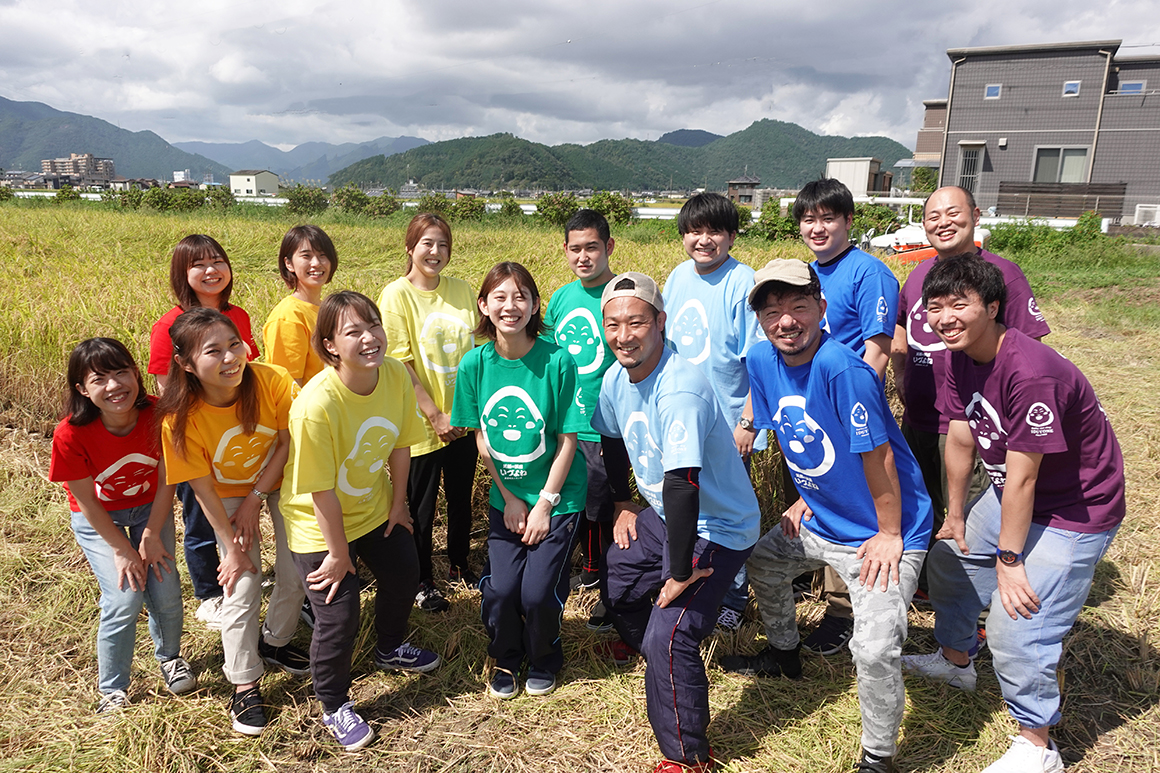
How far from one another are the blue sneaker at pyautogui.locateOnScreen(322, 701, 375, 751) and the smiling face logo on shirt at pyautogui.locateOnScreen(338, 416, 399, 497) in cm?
82

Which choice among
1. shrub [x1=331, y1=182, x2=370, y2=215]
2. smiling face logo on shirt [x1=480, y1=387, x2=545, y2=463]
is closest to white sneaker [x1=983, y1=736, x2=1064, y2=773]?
smiling face logo on shirt [x1=480, y1=387, x2=545, y2=463]

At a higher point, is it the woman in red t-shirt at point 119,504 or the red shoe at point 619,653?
the woman in red t-shirt at point 119,504

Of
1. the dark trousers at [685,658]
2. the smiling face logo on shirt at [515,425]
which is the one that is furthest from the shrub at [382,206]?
the dark trousers at [685,658]

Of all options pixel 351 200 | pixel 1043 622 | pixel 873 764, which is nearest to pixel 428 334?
pixel 873 764

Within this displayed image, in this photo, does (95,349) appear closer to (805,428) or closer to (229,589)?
(229,589)

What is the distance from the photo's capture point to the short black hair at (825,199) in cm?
300

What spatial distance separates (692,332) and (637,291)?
0.99 metres

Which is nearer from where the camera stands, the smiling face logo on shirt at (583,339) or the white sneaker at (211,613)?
the white sneaker at (211,613)

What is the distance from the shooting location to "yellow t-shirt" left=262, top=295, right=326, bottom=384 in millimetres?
2990

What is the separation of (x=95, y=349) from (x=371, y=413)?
1010mm

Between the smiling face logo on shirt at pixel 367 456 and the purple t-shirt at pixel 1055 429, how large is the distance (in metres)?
2.23

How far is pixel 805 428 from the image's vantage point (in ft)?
7.70

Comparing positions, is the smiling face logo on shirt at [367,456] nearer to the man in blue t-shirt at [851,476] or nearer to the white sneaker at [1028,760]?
the man in blue t-shirt at [851,476]

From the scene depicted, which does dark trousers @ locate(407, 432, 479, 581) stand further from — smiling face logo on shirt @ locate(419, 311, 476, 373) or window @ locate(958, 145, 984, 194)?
window @ locate(958, 145, 984, 194)
